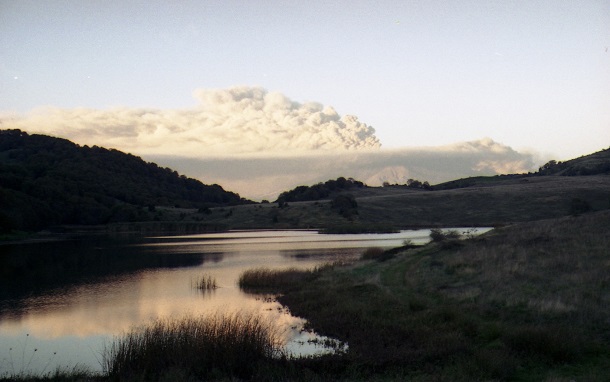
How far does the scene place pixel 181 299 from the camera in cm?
4012

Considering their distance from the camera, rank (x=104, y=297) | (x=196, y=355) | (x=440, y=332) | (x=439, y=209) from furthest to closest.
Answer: (x=439, y=209), (x=104, y=297), (x=440, y=332), (x=196, y=355)

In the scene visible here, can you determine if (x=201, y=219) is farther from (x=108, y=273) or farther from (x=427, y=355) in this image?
(x=427, y=355)

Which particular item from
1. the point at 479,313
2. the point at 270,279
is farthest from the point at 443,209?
the point at 479,313

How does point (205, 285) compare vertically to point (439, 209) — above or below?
below

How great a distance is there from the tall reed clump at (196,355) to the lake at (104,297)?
141 inches

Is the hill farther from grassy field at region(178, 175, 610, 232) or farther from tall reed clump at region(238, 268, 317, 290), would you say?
tall reed clump at region(238, 268, 317, 290)

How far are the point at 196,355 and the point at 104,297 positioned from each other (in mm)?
25341

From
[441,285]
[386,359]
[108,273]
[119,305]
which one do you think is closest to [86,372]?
[386,359]

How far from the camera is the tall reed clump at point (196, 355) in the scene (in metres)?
18.3

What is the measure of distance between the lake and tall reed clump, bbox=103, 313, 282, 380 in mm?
3591

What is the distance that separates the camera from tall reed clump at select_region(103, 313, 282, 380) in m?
18.3

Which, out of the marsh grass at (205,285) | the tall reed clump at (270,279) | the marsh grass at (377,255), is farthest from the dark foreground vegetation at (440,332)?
the marsh grass at (377,255)

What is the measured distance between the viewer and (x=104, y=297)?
1634 inches

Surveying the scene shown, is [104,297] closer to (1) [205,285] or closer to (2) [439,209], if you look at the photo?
(1) [205,285]
